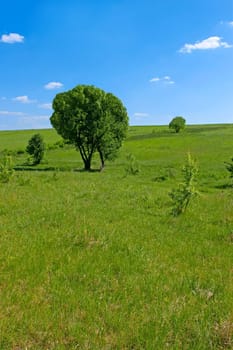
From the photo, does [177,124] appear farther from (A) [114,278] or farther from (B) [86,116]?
(A) [114,278]

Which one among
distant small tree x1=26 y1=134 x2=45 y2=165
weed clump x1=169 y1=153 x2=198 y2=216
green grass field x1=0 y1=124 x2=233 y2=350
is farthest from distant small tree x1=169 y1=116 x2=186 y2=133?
green grass field x1=0 y1=124 x2=233 y2=350

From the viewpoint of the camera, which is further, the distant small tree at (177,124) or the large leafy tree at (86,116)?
the distant small tree at (177,124)

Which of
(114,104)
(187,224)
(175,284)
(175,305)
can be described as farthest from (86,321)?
(114,104)

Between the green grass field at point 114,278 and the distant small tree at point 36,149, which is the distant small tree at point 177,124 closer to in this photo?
the distant small tree at point 36,149

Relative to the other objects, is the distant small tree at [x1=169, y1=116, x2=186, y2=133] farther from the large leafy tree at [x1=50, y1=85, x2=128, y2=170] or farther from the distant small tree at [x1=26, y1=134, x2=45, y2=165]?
the large leafy tree at [x1=50, y1=85, x2=128, y2=170]

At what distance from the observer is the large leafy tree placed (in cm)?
4356

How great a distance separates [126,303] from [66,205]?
9.03 metres

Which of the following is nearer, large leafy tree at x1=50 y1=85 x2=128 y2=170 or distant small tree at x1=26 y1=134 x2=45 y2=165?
large leafy tree at x1=50 y1=85 x2=128 y2=170

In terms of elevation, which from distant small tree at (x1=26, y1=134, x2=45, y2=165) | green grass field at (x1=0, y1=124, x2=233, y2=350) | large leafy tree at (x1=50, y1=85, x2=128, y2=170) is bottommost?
green grass field at (x1=0, y1=124, x2=233, y2=350)

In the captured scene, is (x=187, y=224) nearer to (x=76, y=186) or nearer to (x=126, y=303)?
(x=126, y=303)

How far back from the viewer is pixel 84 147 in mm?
47656

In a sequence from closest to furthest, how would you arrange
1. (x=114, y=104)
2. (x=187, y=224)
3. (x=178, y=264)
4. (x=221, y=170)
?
(x=178, y=264), (x=187, y=224), (x=221, y=170), (x=114, y=104)

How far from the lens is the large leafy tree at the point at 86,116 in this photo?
43562 millimetres

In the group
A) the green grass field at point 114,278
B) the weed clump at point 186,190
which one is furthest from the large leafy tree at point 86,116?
the weed clump at point 186,190
